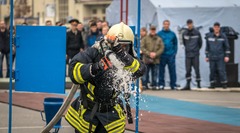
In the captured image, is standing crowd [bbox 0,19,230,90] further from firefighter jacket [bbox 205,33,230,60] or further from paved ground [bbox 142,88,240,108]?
paved ground [bbox 142,88,240,108]

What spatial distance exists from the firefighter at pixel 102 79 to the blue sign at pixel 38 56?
2709 mm

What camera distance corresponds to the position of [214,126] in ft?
40.5

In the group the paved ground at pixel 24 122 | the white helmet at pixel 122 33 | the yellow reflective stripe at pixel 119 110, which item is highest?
the white helmet at pixel 122 33

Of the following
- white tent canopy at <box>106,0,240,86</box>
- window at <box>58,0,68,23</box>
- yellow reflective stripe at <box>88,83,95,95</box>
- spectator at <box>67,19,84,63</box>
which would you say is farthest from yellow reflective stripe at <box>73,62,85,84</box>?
window at <box>58,0,68,23</box>

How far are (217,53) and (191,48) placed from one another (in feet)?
2.50

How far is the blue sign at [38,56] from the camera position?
8859mm

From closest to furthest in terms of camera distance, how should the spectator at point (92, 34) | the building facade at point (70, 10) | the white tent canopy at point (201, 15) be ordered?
the spectator at point (92, 34) < the white tent canopy at point (201, 15) < the building facade at point (70, 10)

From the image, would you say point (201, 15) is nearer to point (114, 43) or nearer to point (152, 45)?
point (152, 45)

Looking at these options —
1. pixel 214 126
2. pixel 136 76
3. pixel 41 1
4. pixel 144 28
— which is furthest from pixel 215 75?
pixel 41 1

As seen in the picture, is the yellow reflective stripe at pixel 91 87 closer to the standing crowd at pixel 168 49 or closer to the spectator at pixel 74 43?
the standing crowd at pixel 168 49

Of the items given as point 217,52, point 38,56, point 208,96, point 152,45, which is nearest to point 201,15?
point 217,52

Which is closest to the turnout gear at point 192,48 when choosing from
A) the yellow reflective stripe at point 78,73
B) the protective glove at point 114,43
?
the yellow reflective stripe at point 78,73

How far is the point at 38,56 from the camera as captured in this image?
8.89 m

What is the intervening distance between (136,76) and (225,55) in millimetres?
15062
